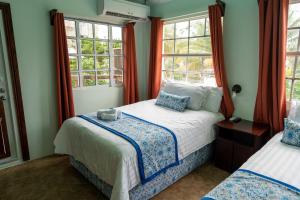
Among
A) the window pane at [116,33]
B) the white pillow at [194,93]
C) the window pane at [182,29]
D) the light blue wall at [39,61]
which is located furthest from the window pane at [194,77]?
the light blue wall at [39,61]

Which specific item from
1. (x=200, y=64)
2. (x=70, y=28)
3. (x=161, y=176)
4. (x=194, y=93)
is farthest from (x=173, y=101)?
(x=70, y=28)

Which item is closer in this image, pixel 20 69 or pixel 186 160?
pixel 186 160

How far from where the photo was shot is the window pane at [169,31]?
353cm

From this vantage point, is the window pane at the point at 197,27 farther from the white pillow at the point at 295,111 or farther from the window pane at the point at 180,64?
the white pillow at the point at 295,111

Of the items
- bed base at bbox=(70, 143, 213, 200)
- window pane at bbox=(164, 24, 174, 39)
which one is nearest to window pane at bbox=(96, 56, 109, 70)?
window pane at bbox=(164, 24, 174, 39)

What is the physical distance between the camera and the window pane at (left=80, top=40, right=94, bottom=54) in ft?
10.2

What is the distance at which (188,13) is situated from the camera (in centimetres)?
311

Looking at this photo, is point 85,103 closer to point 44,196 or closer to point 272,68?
point 44,196

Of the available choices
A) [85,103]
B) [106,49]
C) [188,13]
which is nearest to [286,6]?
[188,13]

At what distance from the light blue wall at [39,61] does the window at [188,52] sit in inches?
52.7

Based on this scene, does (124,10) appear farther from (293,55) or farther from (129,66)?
(293,55)

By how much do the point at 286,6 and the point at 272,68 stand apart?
0.65 meters

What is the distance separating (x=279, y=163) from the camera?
5.21 feet

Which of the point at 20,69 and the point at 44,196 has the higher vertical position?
the point at 20,69
